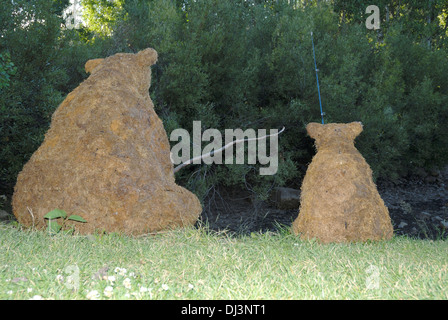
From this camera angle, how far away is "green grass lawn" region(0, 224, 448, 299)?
2.88 metres

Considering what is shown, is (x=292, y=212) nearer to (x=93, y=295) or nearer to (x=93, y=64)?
(x=93, y=64)

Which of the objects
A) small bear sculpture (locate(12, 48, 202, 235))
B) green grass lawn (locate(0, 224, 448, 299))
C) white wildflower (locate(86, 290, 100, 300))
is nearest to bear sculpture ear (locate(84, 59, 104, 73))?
small bear sculpture (locate(12, 48, 202, 235))

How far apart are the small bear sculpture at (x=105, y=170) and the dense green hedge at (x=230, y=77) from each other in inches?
104

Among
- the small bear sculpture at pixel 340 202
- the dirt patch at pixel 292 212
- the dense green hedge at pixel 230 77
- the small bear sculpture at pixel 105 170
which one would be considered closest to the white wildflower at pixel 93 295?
the small bear sculpture at pixel 105 170

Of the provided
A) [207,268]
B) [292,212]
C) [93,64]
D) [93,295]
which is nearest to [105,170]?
[93,64]

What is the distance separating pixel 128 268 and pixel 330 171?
2507 millimetres

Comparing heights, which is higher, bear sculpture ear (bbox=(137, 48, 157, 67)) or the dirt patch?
bear sculpture ear (bbox=(137, 48, 157, 67))

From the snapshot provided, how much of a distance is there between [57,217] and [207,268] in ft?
6.37

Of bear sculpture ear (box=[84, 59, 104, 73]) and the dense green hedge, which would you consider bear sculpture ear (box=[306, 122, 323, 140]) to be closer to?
bear sculpture ear (box=[84, 59, 104, 73])

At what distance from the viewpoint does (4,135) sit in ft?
25.0

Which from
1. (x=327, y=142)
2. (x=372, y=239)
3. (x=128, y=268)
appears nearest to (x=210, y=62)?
(x=327, y=142)

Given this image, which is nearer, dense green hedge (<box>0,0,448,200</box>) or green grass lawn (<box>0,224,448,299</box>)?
green grass lawn (<box>0,224,448,299</box>)

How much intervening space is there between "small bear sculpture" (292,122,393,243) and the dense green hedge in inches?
141

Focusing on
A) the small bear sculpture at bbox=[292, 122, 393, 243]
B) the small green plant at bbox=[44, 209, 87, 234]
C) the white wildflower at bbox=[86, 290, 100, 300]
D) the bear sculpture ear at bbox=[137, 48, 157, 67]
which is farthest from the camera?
the bear sculpture ear at bbox=[137, 48, 157, 67]
